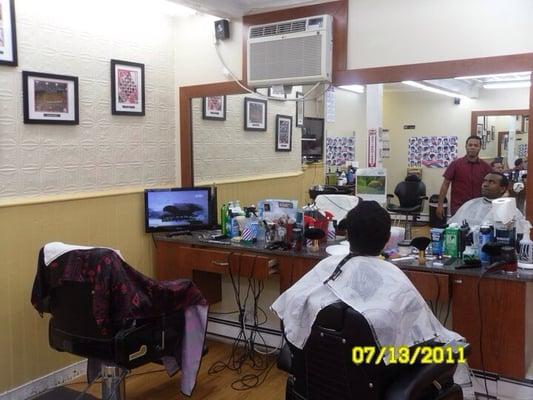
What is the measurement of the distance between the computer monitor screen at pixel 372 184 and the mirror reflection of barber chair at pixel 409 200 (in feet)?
0.20

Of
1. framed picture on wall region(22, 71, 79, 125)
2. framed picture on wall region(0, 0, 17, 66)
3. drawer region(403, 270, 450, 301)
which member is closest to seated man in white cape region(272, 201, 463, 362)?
drawer region(403, 270, 450, 301)

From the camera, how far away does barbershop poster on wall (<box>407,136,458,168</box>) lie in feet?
10.6

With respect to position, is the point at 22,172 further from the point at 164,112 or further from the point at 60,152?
the point at 164,112

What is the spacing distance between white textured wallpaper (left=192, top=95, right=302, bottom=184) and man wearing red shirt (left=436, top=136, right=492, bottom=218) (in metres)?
1.18

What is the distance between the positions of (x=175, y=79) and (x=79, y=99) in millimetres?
870

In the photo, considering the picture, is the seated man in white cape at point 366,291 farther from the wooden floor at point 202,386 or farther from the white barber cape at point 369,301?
the wooden floor at point 202,386

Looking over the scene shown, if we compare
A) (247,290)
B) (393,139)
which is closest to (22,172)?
(247,290)

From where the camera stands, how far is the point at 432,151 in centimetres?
338

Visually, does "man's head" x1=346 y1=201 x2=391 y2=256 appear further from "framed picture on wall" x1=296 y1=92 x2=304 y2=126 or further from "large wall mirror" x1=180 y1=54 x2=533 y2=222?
"framed picture on wall" x1=296 y1=92 x2=304 y2=126

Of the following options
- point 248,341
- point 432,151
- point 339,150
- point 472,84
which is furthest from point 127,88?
point 472,84

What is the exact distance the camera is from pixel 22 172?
2809 millimetres

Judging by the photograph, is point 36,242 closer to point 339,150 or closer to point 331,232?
point 331,232

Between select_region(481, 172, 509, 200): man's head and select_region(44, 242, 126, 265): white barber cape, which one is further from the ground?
select_region(481, 172, 509, 200): man's head

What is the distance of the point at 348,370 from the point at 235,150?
2.57 meters
